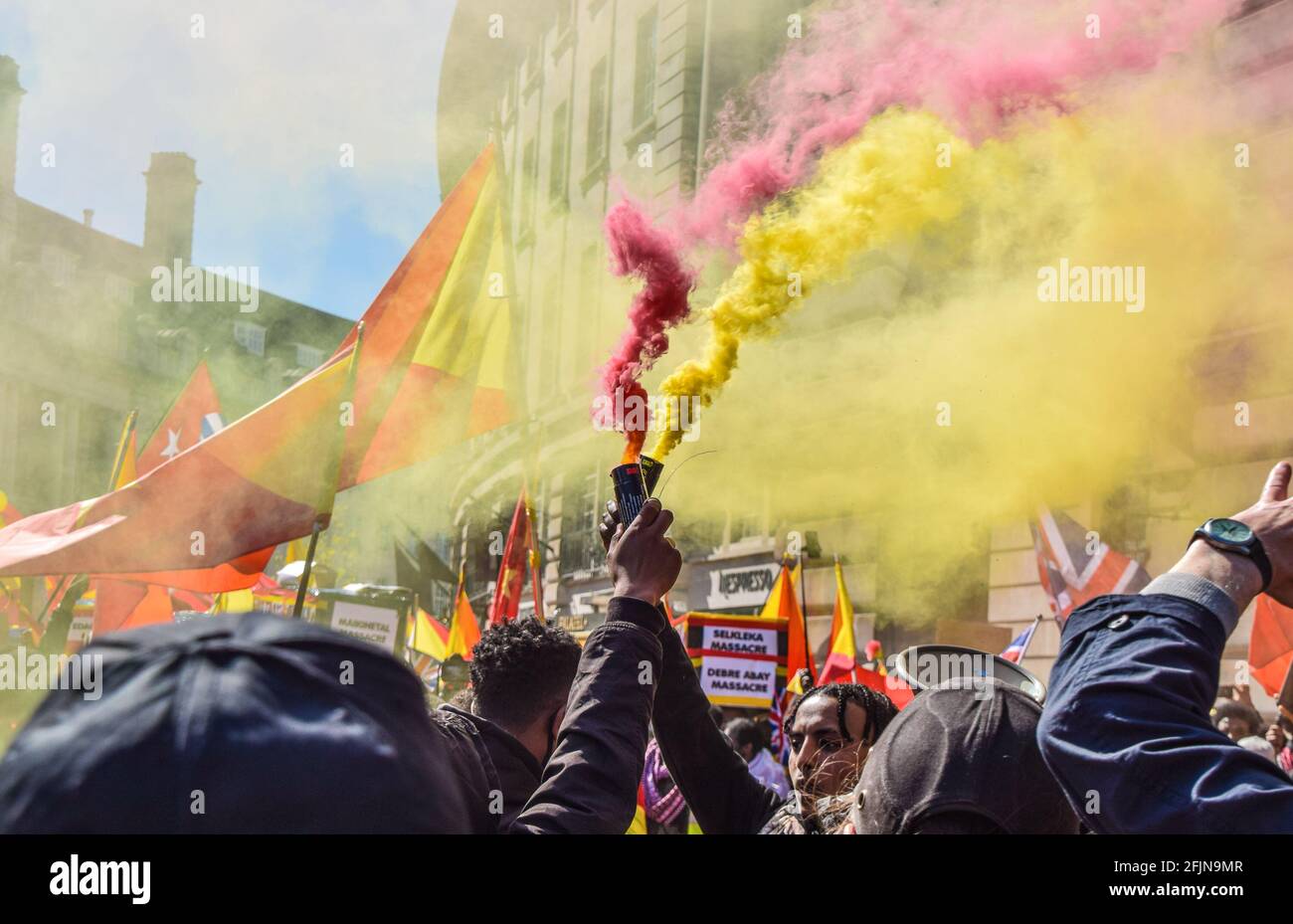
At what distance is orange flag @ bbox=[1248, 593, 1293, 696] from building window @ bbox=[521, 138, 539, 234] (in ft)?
57.7

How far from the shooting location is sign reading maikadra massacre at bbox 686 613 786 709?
8.42 meters

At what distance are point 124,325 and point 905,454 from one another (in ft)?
109

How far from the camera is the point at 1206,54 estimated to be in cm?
1054

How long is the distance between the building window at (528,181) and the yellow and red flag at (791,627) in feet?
50.1

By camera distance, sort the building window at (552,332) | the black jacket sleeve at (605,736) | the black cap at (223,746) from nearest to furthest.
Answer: the black cap at (223,746)
the black jacket sleeve at (605,736)
the building window at (552,332)

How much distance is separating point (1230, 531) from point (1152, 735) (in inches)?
11.9

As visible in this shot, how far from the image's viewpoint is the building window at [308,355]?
1811 inches

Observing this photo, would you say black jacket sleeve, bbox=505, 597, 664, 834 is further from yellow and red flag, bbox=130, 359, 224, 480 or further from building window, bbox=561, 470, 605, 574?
building window, bbox=561, 470, 605, 574

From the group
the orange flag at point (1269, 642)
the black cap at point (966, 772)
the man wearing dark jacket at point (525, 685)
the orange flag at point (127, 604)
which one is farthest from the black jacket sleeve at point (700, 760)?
the orange flag at point (127, 604)

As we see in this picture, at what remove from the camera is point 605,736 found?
189cm

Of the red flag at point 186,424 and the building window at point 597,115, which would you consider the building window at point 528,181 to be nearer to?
the building window at point 597,115

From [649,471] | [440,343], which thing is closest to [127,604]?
[440,343]

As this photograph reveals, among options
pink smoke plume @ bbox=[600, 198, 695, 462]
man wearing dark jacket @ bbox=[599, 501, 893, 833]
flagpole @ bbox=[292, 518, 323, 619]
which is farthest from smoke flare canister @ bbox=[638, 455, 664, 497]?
flagpole @ bbox=[292, 518, 323, 619]

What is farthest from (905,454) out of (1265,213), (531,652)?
(531,652)
